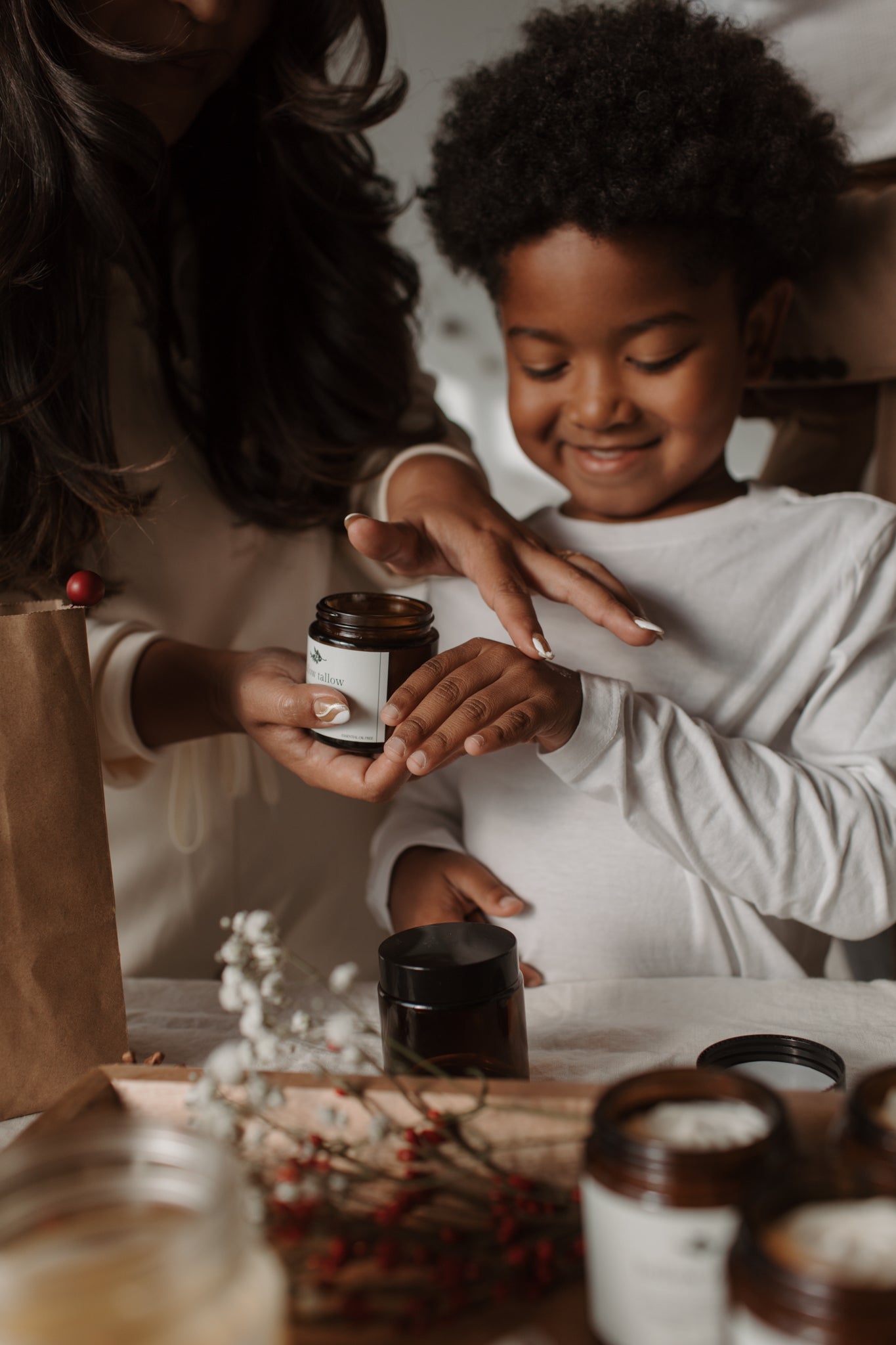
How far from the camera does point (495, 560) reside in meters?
0.97

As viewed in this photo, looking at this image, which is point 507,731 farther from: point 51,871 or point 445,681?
point 51,871

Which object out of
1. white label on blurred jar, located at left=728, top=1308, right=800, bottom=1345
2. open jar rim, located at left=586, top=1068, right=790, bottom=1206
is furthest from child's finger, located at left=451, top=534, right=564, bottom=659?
white label on blurred jar, located at left=728, top=1308, right=800, bottom=1345

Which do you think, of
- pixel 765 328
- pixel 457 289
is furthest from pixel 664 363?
pixel 457 289

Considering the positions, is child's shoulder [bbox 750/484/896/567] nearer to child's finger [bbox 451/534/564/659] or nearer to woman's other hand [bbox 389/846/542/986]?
child's finger [bbox 451/534/564/659]

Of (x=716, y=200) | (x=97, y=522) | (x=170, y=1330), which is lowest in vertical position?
(x=170, y=1330)

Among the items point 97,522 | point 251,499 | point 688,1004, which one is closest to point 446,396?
point 251,499

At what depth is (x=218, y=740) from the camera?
50.4 inches

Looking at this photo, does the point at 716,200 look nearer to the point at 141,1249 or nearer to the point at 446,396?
the point at 141,1249

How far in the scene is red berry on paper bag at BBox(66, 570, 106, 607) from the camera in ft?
2.70

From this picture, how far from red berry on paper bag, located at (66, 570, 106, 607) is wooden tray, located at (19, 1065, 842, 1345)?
13.0 inches

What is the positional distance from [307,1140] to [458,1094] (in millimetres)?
81

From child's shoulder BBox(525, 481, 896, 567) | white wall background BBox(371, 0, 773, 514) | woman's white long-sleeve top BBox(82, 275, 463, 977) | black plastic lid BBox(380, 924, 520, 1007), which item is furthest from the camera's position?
white wall background BBox(371, 0, 773, 514)

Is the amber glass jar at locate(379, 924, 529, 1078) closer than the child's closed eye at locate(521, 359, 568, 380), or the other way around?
the amber glass jar at locate(379, 924, 529, 1078)

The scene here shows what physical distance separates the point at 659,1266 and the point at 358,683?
48 centimetres
